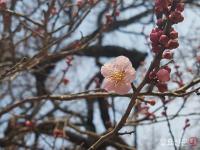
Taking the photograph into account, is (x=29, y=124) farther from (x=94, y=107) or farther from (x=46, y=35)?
(x=94, y=107)

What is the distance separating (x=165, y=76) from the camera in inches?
52.2

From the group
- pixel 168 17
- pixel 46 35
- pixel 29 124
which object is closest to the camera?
pixel 168 17

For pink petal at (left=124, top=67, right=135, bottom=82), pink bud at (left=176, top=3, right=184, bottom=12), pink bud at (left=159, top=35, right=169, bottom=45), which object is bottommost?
pink petal at (left=124, top=67, right=135, bottom=82)

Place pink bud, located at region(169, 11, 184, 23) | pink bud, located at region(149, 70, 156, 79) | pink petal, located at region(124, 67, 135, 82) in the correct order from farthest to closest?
1. pink petal, located at region(124, 67, 135, 82)
2. pink bud, located at region(149, 70, 156, 79)
3. pink bud, located at region(169, 11, 184, 23)

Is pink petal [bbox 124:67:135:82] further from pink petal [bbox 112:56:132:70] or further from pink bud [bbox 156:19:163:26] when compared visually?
pink bud [bbox 156:19:163:26]

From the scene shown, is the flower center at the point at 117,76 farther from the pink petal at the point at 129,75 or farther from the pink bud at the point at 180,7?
the pink bud at the point at 180,7

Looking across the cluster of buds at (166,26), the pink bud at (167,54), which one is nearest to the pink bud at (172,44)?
the cluster of buds at (166,26)

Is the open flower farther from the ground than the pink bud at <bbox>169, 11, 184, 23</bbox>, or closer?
closer

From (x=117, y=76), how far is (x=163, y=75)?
27 cm

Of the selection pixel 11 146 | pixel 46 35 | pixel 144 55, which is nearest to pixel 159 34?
pixel 46 35

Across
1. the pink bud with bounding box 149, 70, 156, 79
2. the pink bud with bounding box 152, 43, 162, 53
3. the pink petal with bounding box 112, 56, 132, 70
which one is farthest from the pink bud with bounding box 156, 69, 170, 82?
the pink petal with bounding box 112, 56, 132, 70

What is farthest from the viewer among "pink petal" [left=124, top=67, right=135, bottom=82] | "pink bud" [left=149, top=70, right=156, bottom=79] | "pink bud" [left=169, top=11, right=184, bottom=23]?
"pink petal" [left=124, top=67, right=135, bottom=82]

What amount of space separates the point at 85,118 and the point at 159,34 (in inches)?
246

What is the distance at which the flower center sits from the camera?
5.05 ft
